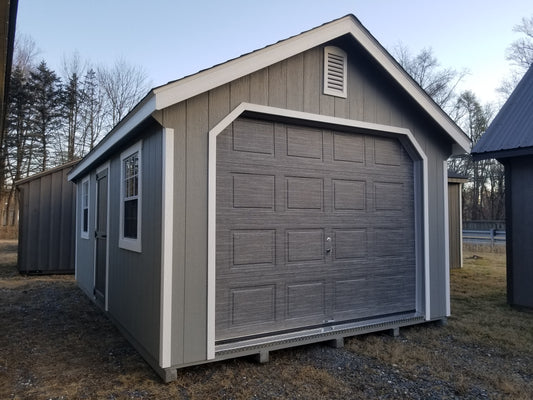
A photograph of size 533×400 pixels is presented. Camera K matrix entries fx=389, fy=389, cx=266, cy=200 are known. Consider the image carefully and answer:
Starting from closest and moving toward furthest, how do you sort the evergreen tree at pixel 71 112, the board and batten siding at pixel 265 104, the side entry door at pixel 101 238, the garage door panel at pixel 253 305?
1. the board and batten siding at pixel 265 104
2. the garage door panel at pixel 253 305
3. the side entry door at pixel 101 238
4. the evergreen tree at pixel 71 112

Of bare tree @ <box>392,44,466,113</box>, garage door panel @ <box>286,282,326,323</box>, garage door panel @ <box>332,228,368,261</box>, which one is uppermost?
bare tree @ <box>392,44,466,113</box>

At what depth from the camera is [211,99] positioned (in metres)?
3.65

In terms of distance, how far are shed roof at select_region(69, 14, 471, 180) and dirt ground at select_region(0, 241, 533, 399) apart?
2.33 m

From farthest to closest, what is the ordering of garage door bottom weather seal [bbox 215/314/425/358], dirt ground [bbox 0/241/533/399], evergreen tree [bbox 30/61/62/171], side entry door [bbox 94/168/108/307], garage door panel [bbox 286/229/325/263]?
evergreen tree [bbox 30/61/62/171] → side entry door [bbox 94/168/108/307] → garage door panel [bbox 286/229/325/263] → garage door bottom weather seal [bbox 215/314/425/358] → dirt ground [bbox 0/241/533/399]

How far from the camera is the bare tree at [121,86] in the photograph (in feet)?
68.9

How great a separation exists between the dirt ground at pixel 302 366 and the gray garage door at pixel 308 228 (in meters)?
0.41

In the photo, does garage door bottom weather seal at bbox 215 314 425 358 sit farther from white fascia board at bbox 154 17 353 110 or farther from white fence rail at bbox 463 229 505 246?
white fence rail at bbox 463 229 505 246

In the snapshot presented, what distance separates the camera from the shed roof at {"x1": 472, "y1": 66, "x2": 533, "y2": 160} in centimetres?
568

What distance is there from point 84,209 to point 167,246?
17.1ft

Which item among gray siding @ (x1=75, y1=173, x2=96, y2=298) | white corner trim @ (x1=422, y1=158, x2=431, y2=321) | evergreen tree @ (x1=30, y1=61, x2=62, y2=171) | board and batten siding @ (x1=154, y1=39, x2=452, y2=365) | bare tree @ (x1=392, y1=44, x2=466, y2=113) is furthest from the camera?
bare tree @ (x1=392, y1=44, x2=466, y2=113)

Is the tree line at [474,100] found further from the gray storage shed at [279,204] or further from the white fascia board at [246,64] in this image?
the white fascia board at [246,64]

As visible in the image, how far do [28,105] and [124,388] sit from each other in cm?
2124

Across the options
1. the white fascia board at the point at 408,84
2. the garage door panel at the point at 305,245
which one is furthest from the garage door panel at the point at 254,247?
the white fascia board at the point at 408,84

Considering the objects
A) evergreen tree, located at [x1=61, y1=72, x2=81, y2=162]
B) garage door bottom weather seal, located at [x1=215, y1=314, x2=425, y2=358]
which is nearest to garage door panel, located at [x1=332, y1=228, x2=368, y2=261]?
garage door bottom weather seal, located at [x1=215, y1=314, x2=425, y2=358]
